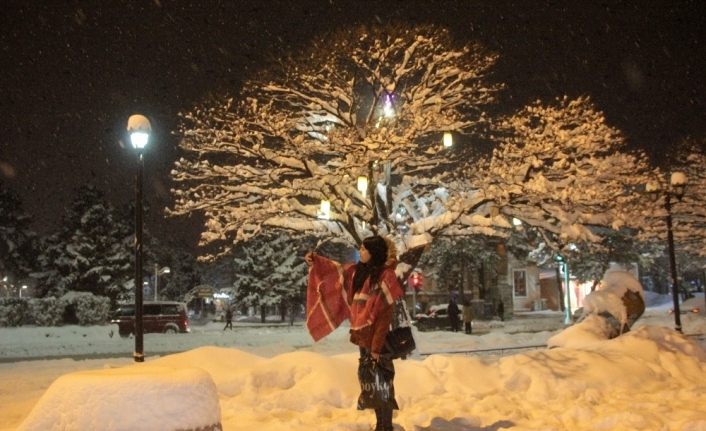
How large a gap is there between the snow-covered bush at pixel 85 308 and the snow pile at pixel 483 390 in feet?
114

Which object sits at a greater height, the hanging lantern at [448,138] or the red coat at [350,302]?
the hanging lantern at [448,138]

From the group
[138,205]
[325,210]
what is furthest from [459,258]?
[138,205]

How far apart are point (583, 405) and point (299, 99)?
9655 mm

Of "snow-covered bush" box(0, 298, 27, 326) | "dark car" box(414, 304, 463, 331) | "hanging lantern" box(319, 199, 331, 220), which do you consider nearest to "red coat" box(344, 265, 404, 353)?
"hanging lantern" box(319, 199, 331, 220)

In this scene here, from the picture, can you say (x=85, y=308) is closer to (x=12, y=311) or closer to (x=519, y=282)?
(x=12, y=311)

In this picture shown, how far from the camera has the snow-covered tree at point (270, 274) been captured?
49.3m

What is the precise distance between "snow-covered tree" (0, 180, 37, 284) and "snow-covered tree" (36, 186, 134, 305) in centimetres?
424

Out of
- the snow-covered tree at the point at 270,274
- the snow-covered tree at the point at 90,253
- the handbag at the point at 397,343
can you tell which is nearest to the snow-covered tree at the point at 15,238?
the snow-covered tree at the point at 90,253

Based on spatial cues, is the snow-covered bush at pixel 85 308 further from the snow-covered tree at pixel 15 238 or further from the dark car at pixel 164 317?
the snow-covered tree at pixel 15 238

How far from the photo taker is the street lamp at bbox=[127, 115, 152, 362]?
412 inches

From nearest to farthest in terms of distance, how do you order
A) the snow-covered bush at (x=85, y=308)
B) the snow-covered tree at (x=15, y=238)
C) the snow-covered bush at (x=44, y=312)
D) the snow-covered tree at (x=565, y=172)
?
the snow-covered tree at (x=565, y=172), the snow-covered bush at (x=44, y=312), the snow-covered bush at (x=85, y=308), the snow-covered tree at (x=15, y=238)

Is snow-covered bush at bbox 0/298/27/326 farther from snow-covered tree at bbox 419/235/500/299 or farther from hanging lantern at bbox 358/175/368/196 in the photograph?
hanging lantern at bbox 358/175/368/196

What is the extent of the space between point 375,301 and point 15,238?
172 feet

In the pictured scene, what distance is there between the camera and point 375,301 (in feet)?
19.2
